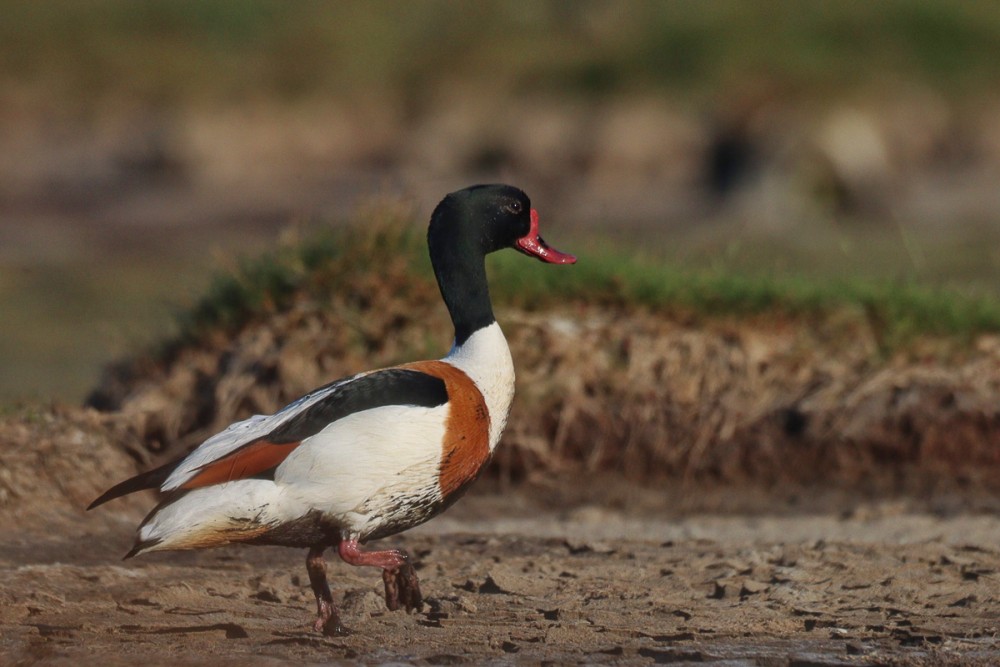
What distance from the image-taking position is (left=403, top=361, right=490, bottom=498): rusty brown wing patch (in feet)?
15.4

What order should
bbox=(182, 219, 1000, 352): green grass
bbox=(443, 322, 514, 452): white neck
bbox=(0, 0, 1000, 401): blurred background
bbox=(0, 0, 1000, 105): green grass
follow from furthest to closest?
bbox=(0, 0, 1000, 105): green grass < bbox=(0, 0, 1000, 401): blurred background < bbox=(182, 219, 1000, 352): green grass < bbox=(443, 322, 514, 452): white neck

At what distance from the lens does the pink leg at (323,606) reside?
186 inches

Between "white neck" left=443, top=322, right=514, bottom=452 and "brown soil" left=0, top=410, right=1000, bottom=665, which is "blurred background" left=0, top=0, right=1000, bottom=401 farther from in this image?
"white neck" left=443, top=322, right=514, bottom=452

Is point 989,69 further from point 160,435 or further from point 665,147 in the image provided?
point 160,435

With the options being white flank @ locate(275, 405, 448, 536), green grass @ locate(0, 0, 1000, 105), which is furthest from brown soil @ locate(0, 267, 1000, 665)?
green grass @ locate(0, 0, 1000, 105)

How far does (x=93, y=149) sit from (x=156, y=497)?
71.3 ft

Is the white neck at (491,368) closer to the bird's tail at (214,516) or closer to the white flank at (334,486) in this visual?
the white flank at (334,486)

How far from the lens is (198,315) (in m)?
7.61

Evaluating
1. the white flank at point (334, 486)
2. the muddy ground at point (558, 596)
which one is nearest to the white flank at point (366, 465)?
the white flank at point (334, 486)

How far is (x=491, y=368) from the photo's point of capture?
498 centimetres

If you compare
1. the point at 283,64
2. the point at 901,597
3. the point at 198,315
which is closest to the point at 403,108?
the point at 283,64

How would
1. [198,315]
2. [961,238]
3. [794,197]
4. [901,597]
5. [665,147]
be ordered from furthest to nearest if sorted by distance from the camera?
[665,147] → [794,197] → [961,238] → [198,315] → [901,597]

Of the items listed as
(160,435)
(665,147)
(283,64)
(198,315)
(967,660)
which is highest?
(283,64)

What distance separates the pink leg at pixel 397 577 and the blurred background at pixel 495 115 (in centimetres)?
1434
